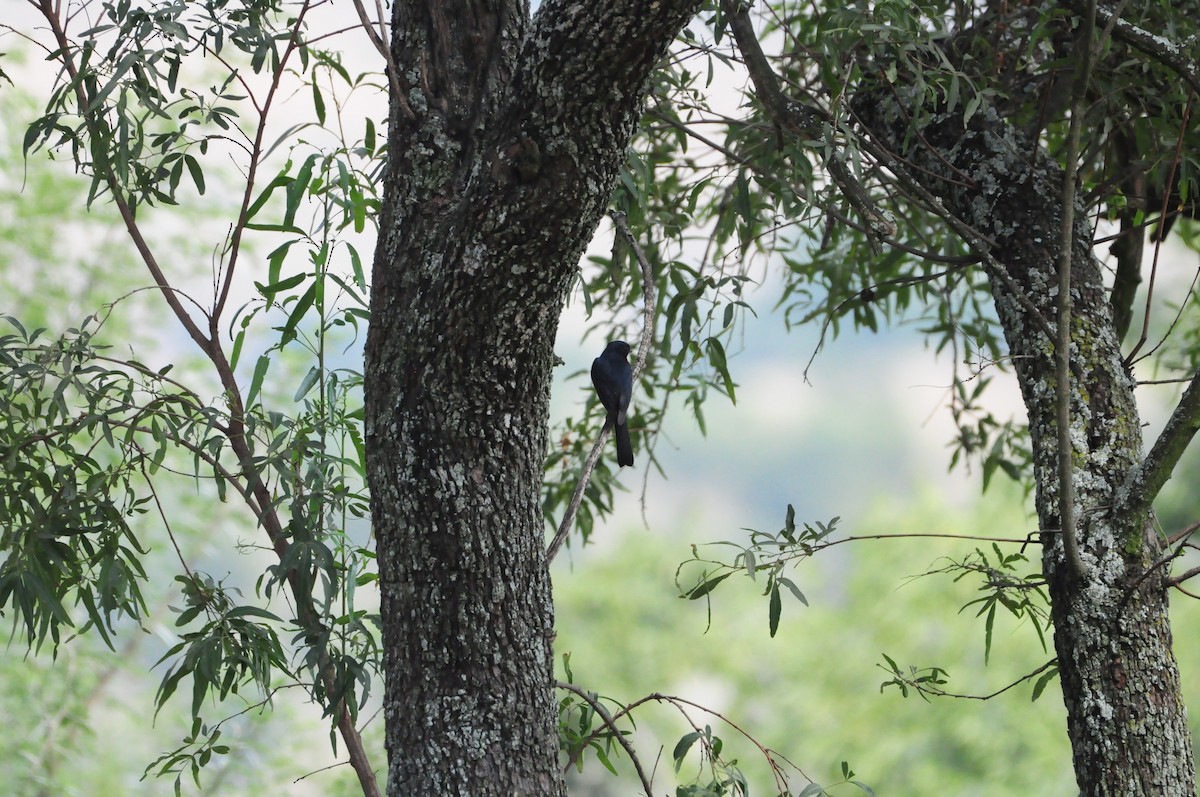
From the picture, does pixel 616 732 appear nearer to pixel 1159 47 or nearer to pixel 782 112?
pixel 782 112

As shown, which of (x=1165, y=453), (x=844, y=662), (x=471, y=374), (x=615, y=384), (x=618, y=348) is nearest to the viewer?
(x=471, y=374)

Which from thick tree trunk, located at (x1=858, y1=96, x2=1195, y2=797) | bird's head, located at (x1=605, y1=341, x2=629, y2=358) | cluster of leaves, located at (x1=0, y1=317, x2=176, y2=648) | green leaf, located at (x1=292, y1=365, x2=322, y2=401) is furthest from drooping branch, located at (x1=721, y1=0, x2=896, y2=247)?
cluster of leaves, located at (x1=0, y1=317, x2=176, y2=648)

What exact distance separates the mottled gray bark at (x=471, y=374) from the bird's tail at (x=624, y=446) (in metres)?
0.80

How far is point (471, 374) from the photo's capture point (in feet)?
3.60

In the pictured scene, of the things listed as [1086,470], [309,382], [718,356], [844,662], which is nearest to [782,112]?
[718,356]

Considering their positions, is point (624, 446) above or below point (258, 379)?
above

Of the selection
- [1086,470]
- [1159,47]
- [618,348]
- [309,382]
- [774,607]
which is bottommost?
[774,607]

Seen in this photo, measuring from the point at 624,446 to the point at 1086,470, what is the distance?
2.91ft

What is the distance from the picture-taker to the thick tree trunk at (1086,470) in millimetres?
1224

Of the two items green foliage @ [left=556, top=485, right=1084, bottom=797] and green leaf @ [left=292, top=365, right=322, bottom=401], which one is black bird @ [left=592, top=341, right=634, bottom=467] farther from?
green foliage @ [left=556, top=485, right=1084, bottom=797]

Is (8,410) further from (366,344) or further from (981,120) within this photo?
(981,120)

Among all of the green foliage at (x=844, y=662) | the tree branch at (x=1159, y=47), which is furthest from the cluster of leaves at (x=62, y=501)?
the green foliage at (x=844, y=662)

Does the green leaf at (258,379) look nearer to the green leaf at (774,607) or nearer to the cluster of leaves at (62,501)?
the cluster of leaves at (62,501)

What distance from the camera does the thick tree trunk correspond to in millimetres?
1224
